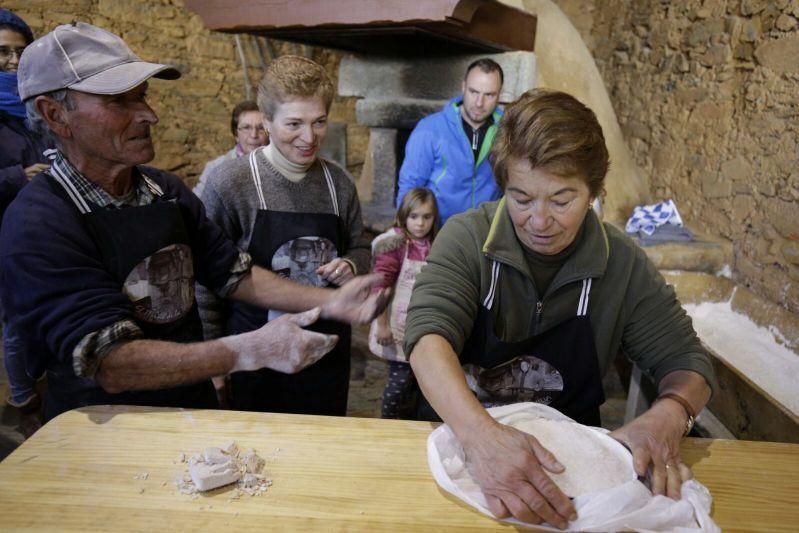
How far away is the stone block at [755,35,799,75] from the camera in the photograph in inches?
123

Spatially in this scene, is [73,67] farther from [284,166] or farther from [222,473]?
[222,473]

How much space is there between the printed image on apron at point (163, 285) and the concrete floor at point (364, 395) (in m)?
2.09

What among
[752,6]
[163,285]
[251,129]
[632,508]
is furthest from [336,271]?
[752,6]

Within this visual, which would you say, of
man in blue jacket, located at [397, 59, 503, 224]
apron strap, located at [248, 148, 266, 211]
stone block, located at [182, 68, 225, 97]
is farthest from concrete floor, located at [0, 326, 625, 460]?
stone block, located at [182, 68, 225, 97]

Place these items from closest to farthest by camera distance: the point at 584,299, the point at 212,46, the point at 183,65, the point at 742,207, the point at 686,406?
1. the point at 686,406
2. the point at 584,299
3. the point at 742,207
4. the point at 183,65
5. the point at 212,46

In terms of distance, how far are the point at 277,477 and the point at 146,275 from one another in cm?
66

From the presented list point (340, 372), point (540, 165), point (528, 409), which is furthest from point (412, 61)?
point (528, 409)

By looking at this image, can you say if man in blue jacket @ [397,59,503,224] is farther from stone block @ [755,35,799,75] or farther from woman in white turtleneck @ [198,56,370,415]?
stone block @ [755,35,799,75]

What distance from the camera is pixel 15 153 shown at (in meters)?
2.46

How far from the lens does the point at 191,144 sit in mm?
7250

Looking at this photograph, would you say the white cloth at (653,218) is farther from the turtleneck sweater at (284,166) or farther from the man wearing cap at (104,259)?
the man wearing cap at (104,259)

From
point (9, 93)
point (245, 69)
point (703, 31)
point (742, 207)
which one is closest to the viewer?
point (9, 93)

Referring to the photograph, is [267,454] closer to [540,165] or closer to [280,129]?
[540,165]

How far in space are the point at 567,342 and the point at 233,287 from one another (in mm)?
1042
